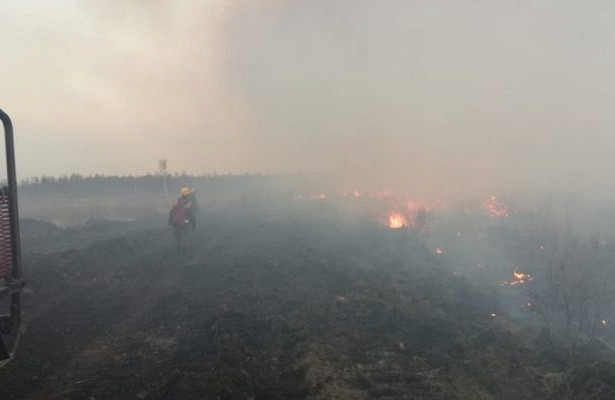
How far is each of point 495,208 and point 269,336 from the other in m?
35.3

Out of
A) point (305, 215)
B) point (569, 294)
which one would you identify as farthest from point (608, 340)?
point (305, 215)

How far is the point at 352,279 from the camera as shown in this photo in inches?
720

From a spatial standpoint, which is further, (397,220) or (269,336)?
(397,220)

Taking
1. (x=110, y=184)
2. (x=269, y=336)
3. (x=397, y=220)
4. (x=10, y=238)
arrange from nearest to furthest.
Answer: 1. (x=10, y=238)
2. (x=269, y=336)
3. (x=397, y=220)
4. (x=110, y=184)

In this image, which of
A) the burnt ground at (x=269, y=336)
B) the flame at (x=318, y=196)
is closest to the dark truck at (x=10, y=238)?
the burnt ground at (x=269, y=336)

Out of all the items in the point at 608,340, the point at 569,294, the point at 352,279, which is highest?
the point at 352,279

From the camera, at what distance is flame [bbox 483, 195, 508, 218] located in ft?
133

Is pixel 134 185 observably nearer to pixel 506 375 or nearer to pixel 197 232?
pixel 197 232

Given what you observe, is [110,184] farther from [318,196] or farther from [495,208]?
[495,208]

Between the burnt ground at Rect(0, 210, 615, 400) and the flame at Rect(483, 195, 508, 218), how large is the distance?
20604 mm

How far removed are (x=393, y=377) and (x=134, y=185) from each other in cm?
4991

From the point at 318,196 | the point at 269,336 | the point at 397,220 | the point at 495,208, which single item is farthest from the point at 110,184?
the point at 269,336

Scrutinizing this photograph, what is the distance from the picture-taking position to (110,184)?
5294 centimetres

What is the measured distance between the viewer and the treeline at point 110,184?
46844mm
